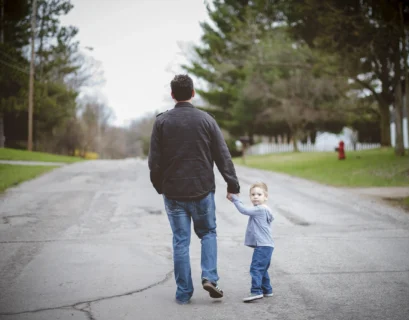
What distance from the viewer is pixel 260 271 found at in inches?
185

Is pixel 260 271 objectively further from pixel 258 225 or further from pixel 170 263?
pixel 170 263

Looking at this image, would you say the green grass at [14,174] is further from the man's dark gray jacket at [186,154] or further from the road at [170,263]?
the man's dark gray jacket at [186,154]

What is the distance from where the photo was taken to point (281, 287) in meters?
5.08

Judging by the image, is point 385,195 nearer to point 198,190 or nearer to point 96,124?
point 198,190

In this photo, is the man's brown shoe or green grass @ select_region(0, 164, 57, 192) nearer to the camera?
the man's brown shoe

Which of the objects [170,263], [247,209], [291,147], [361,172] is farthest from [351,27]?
[291,147]

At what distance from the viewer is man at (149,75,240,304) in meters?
4.62

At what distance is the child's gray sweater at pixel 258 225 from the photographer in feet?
15.7

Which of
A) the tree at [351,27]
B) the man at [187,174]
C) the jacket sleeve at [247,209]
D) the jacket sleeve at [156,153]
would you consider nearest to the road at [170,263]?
the man at [187,174]

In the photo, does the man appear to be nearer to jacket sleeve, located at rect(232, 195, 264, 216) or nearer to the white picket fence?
jacket sleeve, located at rect(232, 195, 264, 216)

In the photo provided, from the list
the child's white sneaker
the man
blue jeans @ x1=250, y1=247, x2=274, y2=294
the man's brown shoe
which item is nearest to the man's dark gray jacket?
the man

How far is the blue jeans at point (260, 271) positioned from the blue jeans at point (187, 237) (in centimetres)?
35

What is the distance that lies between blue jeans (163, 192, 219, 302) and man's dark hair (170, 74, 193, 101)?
0.95 m

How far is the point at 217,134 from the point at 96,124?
73.0 meters
